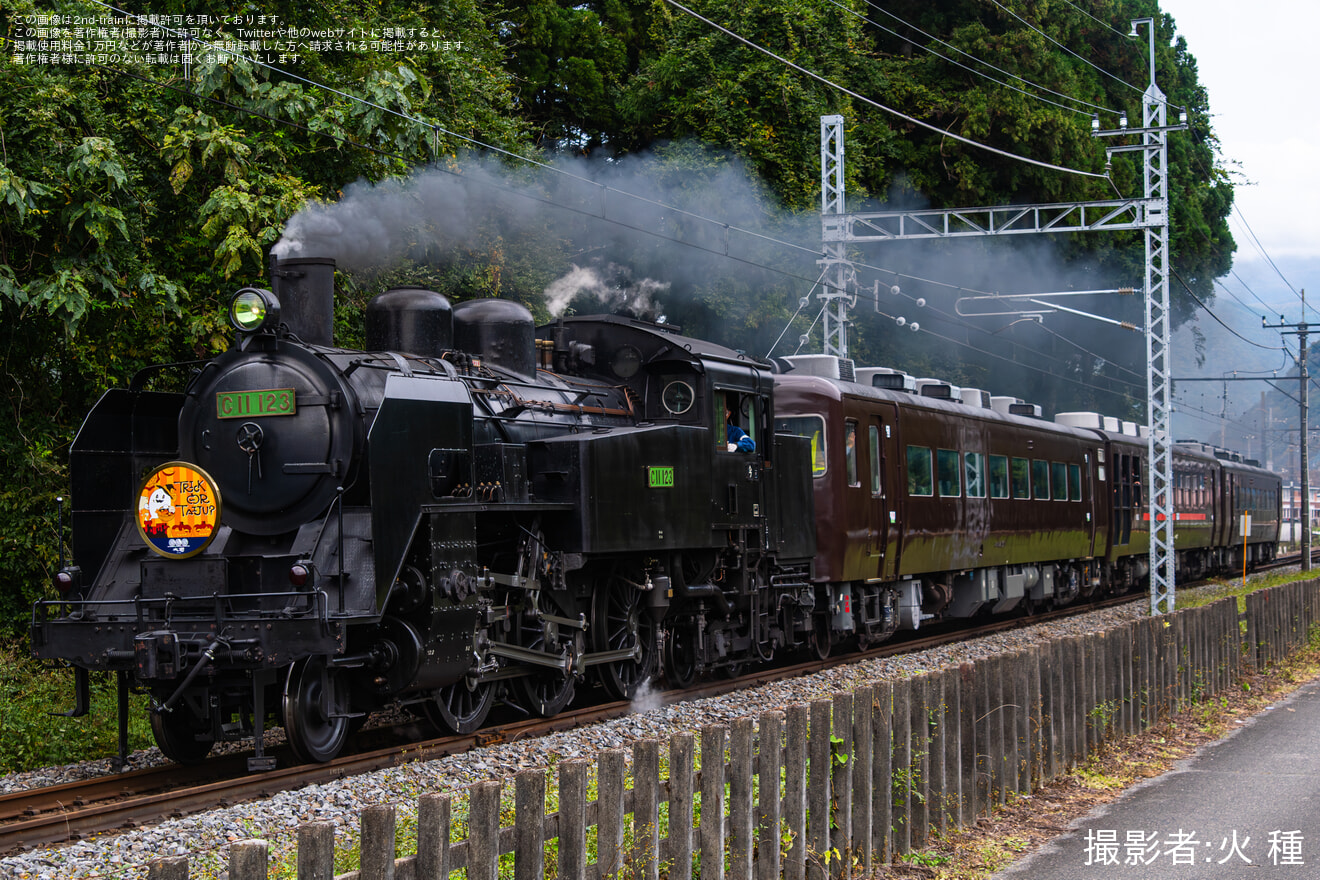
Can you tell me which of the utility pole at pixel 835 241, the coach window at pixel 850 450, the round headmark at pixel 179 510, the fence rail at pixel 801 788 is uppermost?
the utility pole at pixel 835 241

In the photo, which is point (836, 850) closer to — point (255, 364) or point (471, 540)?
point (471, 540)

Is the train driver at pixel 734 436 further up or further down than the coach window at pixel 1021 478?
further up

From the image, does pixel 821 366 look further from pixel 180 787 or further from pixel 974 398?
pixel 180 787

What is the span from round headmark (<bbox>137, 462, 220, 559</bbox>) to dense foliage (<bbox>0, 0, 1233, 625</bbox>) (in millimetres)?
3285

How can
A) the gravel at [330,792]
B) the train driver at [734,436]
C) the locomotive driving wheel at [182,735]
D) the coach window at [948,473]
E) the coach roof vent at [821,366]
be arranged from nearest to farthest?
the gravel at [330,792]
the locomotive driving wheel at [182,735]
the train driver at [734,436]
the coach roof vent at [821,366]
the coach window at [948,473]

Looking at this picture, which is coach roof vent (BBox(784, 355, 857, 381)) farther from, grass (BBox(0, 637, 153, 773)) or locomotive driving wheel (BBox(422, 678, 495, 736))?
grass (BBox(0, 637, 153, 773))

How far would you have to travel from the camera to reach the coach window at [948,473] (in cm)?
1605

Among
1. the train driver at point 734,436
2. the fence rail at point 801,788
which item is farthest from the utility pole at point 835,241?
the fence rail at point 801,788

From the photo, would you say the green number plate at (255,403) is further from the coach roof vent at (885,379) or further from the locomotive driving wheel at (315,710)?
the coach roof vent at (885,379)

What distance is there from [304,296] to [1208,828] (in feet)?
21.9

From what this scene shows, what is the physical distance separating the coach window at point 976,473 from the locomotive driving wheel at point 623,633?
7.14 metres

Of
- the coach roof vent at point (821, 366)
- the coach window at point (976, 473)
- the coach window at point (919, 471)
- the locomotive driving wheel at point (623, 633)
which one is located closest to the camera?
the locomotive driving wheel at point (623, 633)

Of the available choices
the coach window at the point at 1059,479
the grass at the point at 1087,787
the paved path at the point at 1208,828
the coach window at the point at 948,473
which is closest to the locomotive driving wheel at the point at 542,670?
the grass at the point at 1087,787

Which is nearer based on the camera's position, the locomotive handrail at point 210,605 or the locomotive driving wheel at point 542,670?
the locomotive handrail at point 210,605
